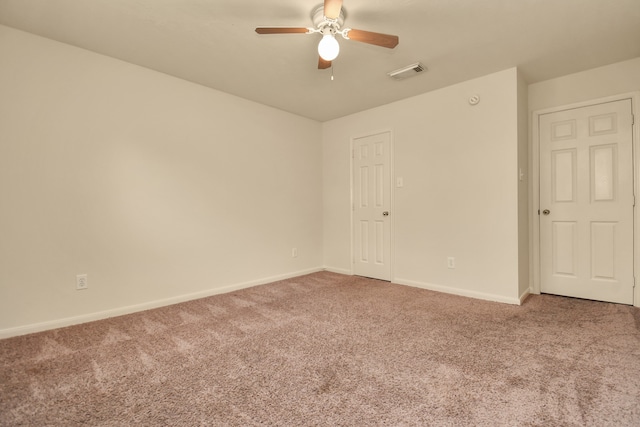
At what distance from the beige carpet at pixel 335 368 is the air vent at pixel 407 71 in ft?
7.93

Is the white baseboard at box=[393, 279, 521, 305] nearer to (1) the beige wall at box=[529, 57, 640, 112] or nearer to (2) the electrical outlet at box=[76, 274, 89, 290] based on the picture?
(1) the beige wall at box=[529, 57, 640, 112]

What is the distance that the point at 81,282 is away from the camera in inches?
101

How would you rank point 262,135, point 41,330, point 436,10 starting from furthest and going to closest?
1. point 262,135
2. point 41,330
3. point 436,10

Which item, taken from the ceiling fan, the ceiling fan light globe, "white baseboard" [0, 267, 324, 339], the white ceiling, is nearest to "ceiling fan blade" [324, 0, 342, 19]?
the ceiling fan

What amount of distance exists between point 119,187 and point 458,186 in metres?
3.57

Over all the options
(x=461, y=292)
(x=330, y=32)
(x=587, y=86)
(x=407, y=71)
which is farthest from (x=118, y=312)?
(x=587, y=86)

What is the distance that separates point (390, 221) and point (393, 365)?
238 centimetres

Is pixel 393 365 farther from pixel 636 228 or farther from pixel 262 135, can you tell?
pixel 262 135

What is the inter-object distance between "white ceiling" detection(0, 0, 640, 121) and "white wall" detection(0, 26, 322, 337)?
0.28 metres

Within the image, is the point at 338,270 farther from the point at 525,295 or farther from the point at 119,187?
the point at 119,187

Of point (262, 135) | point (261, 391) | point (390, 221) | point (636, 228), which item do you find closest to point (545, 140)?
point (636, 228)

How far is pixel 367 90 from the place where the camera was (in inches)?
138

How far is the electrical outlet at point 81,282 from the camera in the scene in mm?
2541

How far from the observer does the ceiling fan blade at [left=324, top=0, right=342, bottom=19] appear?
5.69 feet
